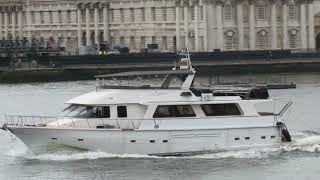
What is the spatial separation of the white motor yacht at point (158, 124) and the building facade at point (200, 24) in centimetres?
8943

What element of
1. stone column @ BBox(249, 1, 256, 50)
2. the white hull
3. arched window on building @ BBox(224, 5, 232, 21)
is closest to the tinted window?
the white hull

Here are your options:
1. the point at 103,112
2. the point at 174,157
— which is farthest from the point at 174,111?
the point at 103,112

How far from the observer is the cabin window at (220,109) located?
174ft

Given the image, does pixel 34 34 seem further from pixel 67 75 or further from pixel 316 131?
pixel 316 131

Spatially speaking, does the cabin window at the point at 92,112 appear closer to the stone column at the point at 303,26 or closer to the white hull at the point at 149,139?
the white hull at the point at 149,139

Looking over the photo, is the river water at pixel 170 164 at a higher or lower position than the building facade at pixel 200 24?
lower

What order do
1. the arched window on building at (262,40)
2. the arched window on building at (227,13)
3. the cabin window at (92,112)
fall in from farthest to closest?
the arched window on building at (227,13), the arched window on building at (262,40), the cabin window at (92,112)

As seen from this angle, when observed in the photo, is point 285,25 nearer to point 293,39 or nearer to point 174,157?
point 293,39

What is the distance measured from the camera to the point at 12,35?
558ft

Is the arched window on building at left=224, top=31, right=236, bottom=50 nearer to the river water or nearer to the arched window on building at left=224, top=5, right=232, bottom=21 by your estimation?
the arched window on building at left=224, top=5, right=232, bottom=21

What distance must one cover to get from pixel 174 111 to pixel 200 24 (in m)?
90.8

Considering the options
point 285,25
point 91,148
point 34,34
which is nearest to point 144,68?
point 285,25

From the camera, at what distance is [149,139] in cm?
5231

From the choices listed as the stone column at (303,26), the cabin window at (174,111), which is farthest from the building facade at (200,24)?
the cabin window at (174,111)
